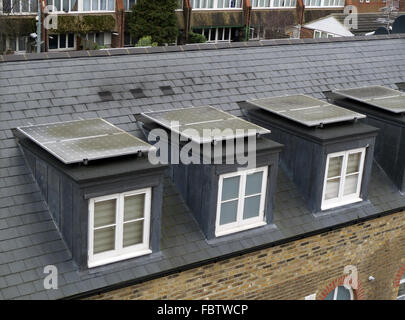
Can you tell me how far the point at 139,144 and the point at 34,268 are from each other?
2.76m

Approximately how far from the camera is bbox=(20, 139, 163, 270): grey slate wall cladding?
10.7 meters

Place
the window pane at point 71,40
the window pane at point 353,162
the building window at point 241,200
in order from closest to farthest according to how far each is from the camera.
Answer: the building window at point 241,200 < the window pane at point 353,162 < the window pane at point 71,40

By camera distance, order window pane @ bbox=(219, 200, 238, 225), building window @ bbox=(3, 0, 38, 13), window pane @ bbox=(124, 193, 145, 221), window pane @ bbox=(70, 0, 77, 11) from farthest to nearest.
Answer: window pane @ bbox=(70, 0, 77, 11) → building window @ bbox=(3, 0, 38, 13) → window pane @ bbox=(219, 200, 238, 225) → window pane @ bbox=(124, 193, 145, 221)

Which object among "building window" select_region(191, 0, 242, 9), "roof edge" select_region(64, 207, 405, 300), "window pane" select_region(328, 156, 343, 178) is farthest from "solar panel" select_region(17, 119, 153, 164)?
"building window" select_region(191, 0, 242, 9)

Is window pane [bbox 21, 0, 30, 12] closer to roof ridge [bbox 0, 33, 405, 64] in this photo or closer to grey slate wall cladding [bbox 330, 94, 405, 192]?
roof ridge [bbox 0, 33, 405, 64]

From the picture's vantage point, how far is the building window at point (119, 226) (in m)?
11.0

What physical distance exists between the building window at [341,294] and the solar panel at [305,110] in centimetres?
403

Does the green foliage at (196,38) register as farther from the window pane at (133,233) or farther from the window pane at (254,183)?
the window pane at (133,233)

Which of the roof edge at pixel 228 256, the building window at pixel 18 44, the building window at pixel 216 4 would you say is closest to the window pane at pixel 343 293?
the roof edge at pixel 228 256

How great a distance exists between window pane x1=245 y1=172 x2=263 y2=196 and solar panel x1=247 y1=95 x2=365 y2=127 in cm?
164

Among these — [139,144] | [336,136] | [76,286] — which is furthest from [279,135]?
[76,286]

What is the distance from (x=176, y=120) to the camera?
522 inches

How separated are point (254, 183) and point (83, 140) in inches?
134
